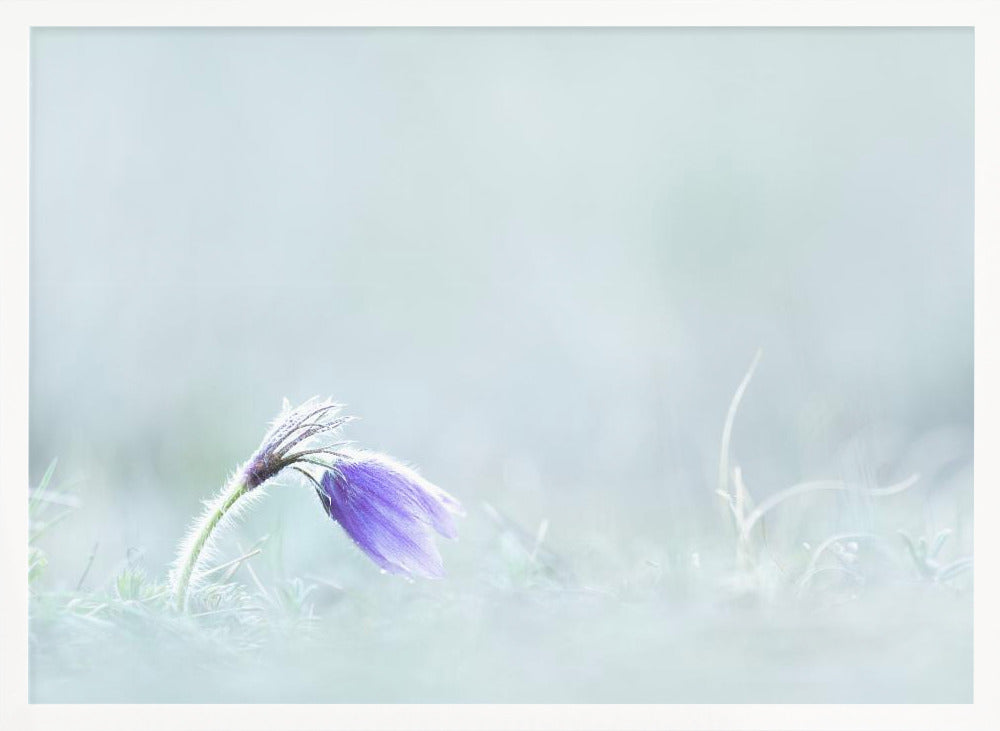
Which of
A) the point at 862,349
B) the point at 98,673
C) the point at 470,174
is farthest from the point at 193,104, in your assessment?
the point at 862,349

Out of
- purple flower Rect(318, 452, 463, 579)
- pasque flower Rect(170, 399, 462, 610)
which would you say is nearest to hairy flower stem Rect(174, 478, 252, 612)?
pasque flower Rect(170, 399, 462, 610)

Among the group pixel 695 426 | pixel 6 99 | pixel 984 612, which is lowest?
pixel 984 612

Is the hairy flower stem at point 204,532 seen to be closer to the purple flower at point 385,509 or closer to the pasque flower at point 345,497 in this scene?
the pasque flower at point 345,497

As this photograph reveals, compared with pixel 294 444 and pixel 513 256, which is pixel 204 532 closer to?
pixel 294 444

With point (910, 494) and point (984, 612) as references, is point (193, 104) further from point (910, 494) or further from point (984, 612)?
point (984, 612)

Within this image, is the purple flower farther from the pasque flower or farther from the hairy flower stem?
the hairy flower stem

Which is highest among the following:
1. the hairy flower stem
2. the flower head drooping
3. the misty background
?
the misty background
